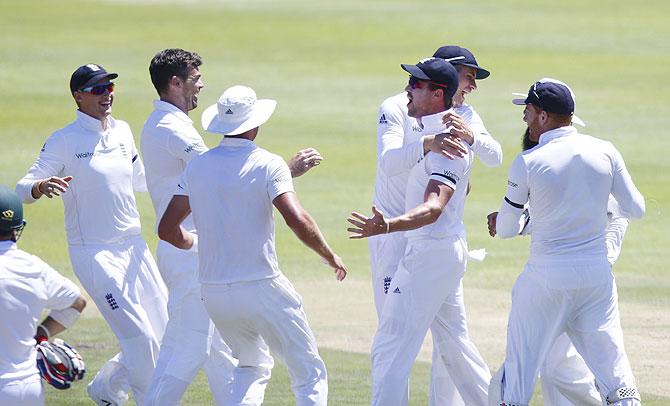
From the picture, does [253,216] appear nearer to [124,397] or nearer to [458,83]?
[458,83]

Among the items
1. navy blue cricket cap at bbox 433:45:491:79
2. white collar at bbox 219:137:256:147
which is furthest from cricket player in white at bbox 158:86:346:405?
navy blue cricket cap at bbox 433:45:491:79

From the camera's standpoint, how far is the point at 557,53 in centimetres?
2369

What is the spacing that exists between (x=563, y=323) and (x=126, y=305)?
2.96 metres

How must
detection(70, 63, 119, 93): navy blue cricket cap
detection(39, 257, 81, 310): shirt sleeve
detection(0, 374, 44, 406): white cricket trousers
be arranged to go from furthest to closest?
detection(70, 63, 119, 93): navy blue cricket cap, detection(39, 257, 81, 310): shirt sleeve, detection(0, 374, 44, 406): white cricket trousers

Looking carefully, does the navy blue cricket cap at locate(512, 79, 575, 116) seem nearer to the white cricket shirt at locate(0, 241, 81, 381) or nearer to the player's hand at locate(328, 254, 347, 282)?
the player's hand at locate(328, 254, 347, 282)

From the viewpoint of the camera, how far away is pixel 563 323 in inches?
311

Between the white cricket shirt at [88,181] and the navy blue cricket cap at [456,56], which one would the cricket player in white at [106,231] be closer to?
the white cricket shirt at [88,181]

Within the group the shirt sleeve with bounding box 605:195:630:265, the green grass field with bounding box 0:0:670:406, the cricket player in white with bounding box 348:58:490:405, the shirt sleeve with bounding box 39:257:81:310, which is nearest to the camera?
the shirt sleeve with bounding box 39:257:81:310

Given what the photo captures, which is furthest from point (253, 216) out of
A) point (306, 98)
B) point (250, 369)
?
point (306, 98)

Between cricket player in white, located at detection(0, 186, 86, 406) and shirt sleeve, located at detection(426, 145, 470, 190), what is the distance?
7.39 feet

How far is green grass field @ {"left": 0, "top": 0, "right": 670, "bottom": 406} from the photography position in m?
13.7

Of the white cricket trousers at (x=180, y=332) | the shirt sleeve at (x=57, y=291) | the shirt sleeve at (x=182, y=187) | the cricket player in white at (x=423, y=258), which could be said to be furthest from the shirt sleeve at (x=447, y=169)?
the shirt sleeve at (x=57, y=291)

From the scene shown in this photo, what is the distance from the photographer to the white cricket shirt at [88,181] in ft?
30.5

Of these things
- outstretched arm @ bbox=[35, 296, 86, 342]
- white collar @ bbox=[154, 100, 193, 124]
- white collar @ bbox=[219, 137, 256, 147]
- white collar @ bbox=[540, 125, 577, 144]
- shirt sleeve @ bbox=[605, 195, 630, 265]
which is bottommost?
outstretched arm @ bbox=[35, 296, 86, 342]
